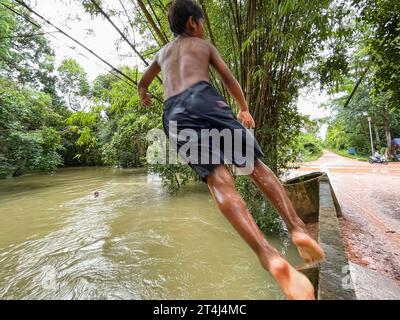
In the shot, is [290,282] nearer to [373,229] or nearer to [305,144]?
[373,229]

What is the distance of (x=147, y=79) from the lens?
145 centimetres

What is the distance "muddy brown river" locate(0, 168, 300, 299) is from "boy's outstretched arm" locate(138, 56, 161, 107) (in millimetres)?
1772

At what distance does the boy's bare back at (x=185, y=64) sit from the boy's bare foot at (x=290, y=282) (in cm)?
85

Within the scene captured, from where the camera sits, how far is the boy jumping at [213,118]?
0.96 m

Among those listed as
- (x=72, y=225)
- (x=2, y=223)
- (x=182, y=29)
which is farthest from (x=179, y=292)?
(x=2, y=223)

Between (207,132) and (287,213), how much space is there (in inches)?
21.1

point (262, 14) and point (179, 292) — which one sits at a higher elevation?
point (262, 14)

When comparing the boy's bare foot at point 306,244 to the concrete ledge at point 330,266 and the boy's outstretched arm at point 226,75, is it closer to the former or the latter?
the concrete ledge at point 330,266

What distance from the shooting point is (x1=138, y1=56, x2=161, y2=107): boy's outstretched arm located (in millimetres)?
1391

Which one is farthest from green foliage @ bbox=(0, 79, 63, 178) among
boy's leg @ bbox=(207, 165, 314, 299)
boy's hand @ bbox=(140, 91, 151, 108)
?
boy's leg @ bbox=(207, 165, 314, 299)

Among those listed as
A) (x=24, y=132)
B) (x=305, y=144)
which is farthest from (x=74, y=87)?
(x=305, y=144)

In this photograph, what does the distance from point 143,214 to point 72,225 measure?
4.46 feet
